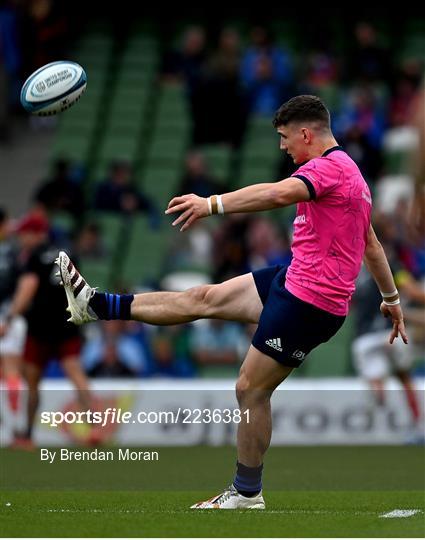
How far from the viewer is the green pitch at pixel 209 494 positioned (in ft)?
25.0

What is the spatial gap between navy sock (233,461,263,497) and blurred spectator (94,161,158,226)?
1171cm

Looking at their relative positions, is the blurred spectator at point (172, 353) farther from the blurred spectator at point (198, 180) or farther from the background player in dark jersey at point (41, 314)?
the blurred spectator at point (198, 180)

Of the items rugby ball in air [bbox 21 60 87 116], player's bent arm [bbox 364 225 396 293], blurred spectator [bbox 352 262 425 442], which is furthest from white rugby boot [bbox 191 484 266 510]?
blurred spectator [bbox 352 262 425 442]

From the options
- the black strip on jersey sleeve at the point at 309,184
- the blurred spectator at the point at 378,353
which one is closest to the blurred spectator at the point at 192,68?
the blurred spectator at the point at 378,353

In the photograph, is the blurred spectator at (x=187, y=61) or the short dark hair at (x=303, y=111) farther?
the blurred spectator at (x=187, y=61)

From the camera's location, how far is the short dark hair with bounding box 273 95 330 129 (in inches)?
339

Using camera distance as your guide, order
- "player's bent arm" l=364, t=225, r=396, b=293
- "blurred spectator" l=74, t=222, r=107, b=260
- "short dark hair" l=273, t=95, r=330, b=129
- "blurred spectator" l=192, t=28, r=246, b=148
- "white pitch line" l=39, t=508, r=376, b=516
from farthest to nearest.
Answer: "blurred spectator" l=192, t=28, r=246, b=148 < "blurred spectator" l=74, t=222, r=107, b=260 < "player's bent arm" l=364, t=225, r=396, b=293 < "short dark hair" l=273, t=95, r=330, b=129 < "white pitch line" l=39, t=508, r=376, b=516

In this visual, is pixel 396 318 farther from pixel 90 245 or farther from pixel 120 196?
pixel 120 196

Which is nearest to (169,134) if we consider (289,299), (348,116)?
(348,116)

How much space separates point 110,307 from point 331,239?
1462 millimetres

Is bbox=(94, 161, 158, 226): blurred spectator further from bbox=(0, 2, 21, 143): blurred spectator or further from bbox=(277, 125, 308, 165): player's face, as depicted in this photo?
bbox=(277, 125, 308, 165): player's face

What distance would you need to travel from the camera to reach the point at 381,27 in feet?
78.3

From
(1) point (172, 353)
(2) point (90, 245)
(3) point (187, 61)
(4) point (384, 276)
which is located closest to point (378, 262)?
(4) point (384, 276)

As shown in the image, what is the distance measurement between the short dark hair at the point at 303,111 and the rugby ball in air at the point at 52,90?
5.86 feet
